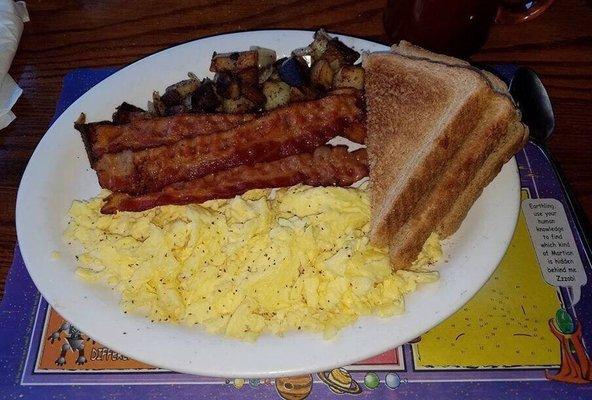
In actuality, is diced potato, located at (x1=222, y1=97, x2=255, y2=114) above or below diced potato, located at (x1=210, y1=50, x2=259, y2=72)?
below

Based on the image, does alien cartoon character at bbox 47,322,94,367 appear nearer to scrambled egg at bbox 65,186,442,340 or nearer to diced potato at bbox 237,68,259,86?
scrambled egg at bbox 65,186,442,340

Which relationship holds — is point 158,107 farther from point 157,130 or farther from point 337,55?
point 337,55

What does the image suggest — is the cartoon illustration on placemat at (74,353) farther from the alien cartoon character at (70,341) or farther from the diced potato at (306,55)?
the diced potato at (306,55)

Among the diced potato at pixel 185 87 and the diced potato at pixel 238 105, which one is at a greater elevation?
the diced potato at pixel 185 87

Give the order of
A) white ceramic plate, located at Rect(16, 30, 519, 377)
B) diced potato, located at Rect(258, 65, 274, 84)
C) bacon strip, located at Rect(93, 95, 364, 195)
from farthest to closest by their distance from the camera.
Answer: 1. diced potato, located at Rect(258, 65, 274, 84)
2. bacon strip, located at Rect(93, 95, 364, 195)
3. white ceramic plate, located at Rect(16, 30, 519, 377)

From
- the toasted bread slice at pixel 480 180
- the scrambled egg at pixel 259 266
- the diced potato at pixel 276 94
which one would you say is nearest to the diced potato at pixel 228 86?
the diced potato at pixel 276 94

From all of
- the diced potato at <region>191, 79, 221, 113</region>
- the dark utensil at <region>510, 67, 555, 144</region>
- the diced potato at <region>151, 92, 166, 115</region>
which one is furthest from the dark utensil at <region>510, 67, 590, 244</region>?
the diced potato at <region>151, 92, 166, 115</region>
